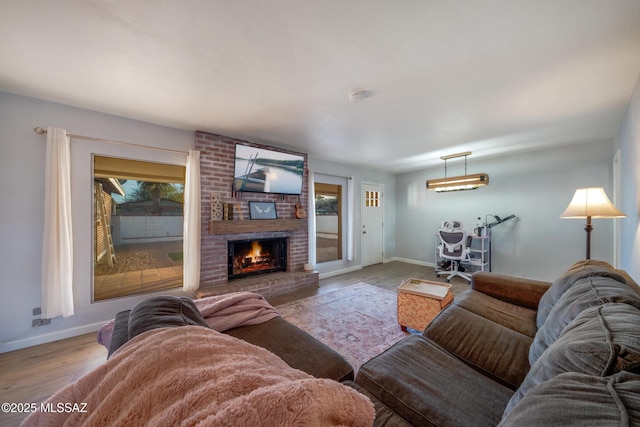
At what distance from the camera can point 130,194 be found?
112 inches

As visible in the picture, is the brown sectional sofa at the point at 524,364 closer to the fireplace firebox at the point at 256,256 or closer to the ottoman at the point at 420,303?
the ottoman at the point at 420,303

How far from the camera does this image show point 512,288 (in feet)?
6.73

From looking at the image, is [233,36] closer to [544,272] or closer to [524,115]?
[524,115]

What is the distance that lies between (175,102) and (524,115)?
369cm

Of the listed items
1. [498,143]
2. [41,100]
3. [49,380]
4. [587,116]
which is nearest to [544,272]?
[498,143]

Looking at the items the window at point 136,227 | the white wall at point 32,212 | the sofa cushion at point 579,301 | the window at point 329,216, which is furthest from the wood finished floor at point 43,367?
the window at point 329,216

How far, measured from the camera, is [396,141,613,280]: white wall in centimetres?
353

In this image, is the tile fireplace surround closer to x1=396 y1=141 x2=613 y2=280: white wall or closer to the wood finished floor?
the wood finished floor

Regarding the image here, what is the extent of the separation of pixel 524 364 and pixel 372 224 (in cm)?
442

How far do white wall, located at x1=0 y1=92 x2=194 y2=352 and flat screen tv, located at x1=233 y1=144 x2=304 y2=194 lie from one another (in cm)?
144

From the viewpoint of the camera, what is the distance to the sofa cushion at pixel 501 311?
165 centimetres

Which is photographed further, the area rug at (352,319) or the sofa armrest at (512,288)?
the area rug at (352,319)

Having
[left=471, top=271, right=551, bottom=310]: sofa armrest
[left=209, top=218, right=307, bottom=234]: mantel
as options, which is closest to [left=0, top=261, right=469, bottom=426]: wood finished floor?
[left=209, top=218, right=307, bottom=234]: mantel

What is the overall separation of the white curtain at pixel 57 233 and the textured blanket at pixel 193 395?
8.07 feet
